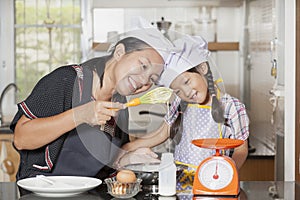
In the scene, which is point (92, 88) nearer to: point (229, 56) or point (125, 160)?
point (125, 160)

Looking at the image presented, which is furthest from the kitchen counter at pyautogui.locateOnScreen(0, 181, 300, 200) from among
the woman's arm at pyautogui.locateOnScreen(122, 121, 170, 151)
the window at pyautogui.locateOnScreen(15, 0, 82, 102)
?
the window at pyautogui.locateOnScreen(15, 0, 82, 102)

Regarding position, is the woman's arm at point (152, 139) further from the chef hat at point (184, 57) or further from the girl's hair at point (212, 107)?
the chef hat at point (184, 57)

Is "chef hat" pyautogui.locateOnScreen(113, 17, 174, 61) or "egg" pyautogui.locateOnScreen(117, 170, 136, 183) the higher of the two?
"chef hat" pyautogui.locateOnScreen(113, 17, 174, 61)

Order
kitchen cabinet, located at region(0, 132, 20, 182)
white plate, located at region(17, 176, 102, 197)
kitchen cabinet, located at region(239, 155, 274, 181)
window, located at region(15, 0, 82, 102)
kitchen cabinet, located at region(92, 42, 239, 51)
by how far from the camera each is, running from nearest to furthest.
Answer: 1. white plate, located at region(17, 176, 102, 197)
2. kitchen cabinet, located at region(239, 155, 274, 181)
3. kitchen cabinet, located at region(0, 132, 20, 182)
4. kitchen cabinet, located at region(92, 42, 239, 51)
5. window, located at region(15, 0, 82, 102)

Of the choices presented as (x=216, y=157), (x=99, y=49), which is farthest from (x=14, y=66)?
(x=216, y=157)

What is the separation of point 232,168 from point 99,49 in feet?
1.84

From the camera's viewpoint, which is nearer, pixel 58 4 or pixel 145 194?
pixel 145 194

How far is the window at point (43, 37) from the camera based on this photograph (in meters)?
4.30

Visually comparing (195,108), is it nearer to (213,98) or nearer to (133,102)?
(213,98)

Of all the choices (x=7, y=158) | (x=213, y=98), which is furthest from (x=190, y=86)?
(x=7, y=158)

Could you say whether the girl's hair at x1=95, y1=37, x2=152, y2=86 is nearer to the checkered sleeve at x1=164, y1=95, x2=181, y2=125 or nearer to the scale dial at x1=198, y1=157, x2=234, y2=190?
the checkered sleeve at x1=164, y1=95, x2=181, y2=125

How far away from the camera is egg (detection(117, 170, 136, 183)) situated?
5.93 feet

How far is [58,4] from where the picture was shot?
4.30m

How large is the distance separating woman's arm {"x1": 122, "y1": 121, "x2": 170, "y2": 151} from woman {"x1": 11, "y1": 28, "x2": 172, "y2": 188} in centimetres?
3
